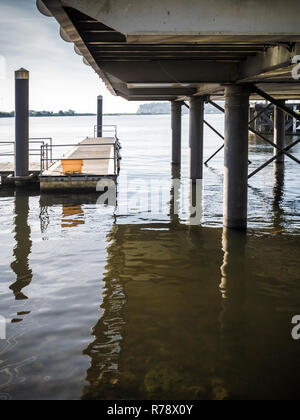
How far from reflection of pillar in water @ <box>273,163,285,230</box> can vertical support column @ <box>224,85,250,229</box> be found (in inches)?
48.5

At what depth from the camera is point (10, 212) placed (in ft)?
58.5

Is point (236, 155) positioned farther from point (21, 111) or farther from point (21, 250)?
point (21, 111)

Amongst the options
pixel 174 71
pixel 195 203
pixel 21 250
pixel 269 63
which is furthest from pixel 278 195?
pixel 21 250

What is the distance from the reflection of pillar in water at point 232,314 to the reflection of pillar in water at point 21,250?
11.9ft

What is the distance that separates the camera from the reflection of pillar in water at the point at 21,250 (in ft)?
33.4

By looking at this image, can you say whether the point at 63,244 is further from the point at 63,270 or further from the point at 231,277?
the point at 231,277

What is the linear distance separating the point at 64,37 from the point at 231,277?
5577 mm

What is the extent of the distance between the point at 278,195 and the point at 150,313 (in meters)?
13.1

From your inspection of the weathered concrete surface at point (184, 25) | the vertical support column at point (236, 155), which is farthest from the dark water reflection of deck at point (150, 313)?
the weathered concrete surface at point (184, 25)

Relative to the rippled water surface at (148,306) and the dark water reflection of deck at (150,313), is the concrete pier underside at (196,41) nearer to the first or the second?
the rippled water surface at (148,306)

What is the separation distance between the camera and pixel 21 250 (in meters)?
12.8

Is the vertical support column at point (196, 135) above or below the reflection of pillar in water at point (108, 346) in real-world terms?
above

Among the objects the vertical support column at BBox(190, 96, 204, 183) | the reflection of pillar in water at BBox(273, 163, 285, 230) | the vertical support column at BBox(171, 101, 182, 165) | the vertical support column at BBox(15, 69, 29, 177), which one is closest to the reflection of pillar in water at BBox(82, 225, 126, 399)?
the reflection of pillar in water at BBox(273, 163, 285, 230)

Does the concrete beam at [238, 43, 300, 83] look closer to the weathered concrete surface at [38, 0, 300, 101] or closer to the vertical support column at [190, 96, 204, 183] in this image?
the weathered concrete surface at [38, 0, 300, 101]
